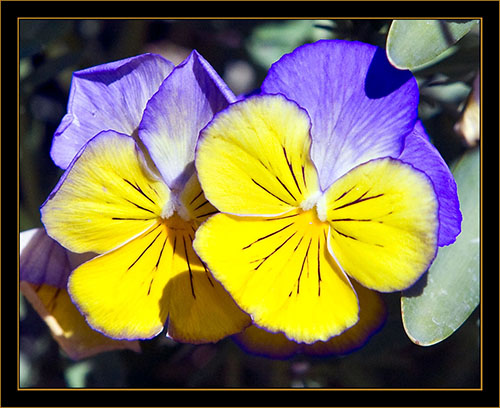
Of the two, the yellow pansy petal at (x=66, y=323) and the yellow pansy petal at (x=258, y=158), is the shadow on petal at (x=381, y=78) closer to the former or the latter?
the yellow pansy petal at (x=258, y=158)

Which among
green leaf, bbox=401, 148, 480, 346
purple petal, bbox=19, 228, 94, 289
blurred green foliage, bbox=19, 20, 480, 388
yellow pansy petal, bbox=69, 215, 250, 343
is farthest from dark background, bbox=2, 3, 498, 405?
yellow pansy petal, bbox=69, 215, 250, 343

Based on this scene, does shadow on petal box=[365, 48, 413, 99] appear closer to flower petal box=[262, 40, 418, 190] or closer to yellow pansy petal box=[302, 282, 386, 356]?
flower petal box=[262, 40, 418, 190]

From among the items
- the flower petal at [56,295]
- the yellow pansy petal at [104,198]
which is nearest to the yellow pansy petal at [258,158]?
the yellow pansy petal at [104,198]

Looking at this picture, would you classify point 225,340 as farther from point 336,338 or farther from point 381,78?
point 381,78

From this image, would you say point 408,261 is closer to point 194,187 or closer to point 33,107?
point 194,187
